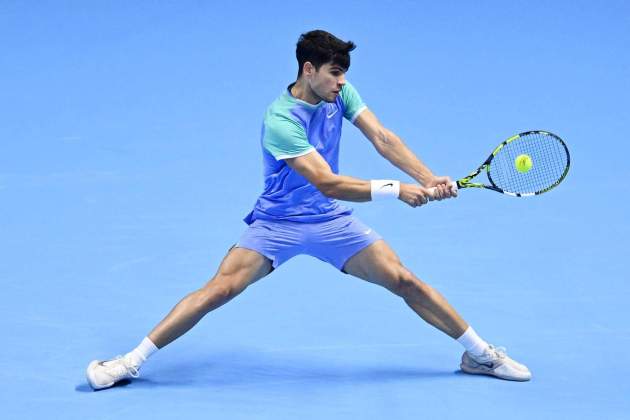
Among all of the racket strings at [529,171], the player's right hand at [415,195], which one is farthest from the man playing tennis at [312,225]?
the racket strings at [529,171]

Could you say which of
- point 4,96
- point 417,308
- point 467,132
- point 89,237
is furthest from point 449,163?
point 4,96

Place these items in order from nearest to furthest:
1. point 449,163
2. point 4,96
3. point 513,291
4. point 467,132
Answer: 1. point 513,291
2. point 449,163
3. point 467,132
4. point 4,96

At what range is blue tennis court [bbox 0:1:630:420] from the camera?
6703mm

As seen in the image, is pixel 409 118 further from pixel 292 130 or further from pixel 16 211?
pixel 292 130

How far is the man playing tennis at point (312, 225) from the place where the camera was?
257 inches

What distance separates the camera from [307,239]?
6.77 m

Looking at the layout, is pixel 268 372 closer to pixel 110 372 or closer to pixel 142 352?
pixel 142 352

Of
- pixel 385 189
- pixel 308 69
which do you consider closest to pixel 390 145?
pixel 385 189

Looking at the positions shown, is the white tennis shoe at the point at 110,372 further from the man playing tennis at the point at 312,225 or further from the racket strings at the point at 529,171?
the racket strings at the point at 529,171

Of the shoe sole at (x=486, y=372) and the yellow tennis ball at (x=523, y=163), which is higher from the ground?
the yellow tennis ball at (x=523, y=163)

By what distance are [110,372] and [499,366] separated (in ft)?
6.56

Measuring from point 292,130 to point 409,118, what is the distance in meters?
5.29

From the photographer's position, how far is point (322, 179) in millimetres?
6449

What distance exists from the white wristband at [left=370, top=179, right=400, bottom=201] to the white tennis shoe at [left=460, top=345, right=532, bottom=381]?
39.5 inches
